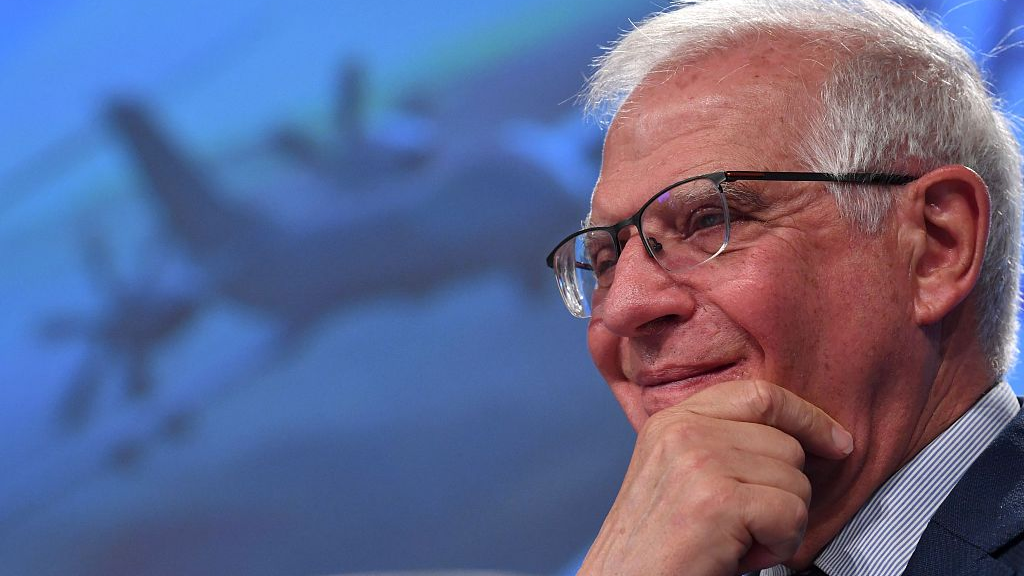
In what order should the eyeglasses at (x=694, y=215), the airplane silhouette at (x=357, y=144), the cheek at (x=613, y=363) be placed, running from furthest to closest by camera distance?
the airplane silhouette at (x=357, y=144) < the cheek at (x=613, y=363) < the eyeglasses at (x=694, y=215)

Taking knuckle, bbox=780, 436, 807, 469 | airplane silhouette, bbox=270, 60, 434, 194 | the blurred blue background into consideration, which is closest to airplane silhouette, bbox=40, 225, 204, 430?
the blurred blue background

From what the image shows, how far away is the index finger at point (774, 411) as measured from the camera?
4.24ft

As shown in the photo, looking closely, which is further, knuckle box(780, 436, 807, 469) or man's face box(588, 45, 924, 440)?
man's face box(588, 45, 924, 440)

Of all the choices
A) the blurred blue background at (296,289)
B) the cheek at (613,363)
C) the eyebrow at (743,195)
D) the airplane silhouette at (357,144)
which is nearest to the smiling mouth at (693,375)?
the cheek at (613,363)

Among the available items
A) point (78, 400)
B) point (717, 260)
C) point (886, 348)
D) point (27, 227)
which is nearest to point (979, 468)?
point (886, 348)

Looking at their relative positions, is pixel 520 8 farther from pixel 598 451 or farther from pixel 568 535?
pixel 568 535

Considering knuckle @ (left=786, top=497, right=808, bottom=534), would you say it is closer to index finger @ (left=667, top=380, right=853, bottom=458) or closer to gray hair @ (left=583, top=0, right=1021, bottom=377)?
index finger @ (left=667, top=380, right=853, bottom=458)

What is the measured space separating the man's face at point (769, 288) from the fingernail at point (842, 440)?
0.03 m

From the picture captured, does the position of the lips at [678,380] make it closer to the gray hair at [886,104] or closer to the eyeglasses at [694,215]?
the eyeglasses at [694,215]

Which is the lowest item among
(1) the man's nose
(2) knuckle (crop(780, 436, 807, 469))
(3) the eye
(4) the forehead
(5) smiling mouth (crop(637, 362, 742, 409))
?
(2) knuckle (crop(780, 436, 807, 469))

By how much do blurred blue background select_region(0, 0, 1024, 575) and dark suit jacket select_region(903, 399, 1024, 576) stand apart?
1111 mm

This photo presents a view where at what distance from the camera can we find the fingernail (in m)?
1.36

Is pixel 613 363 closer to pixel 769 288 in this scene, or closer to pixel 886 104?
pixel 769 288

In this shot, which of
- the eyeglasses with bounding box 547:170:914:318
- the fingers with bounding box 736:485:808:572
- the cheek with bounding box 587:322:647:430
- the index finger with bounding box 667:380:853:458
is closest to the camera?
the fingers with bounding box 736:485:808:572
